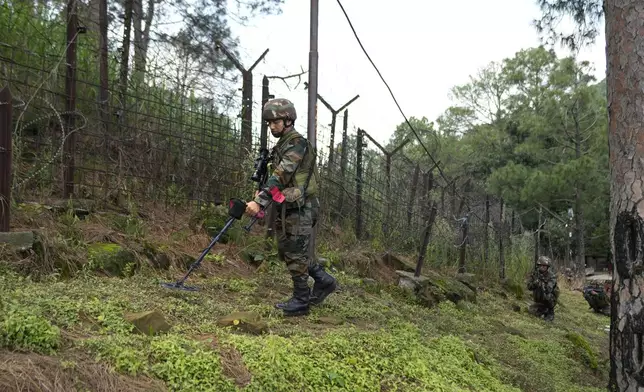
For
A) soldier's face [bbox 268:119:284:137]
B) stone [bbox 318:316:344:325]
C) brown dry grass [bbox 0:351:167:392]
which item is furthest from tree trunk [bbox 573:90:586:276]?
brown dry grass [bbox 0:351:167:392]

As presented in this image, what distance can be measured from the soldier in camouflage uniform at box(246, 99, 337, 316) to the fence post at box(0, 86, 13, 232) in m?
1.83

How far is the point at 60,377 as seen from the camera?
218cm

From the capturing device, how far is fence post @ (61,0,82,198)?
5227 millimetres

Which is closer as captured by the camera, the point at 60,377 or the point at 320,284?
the point at 60,377

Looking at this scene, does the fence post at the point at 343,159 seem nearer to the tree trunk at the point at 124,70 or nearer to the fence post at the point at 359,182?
the fence post at the point at 359,182

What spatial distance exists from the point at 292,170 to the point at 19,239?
2013 mm

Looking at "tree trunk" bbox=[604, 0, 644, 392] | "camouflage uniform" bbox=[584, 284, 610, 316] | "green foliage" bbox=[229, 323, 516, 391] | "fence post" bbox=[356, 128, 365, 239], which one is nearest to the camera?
"green foliage" bbox=[229, 323, 516, 391]

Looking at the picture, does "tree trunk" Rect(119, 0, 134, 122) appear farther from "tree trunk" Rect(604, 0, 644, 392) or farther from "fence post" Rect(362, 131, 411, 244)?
"tree trunk" Rect(604, 0, 644, 392)

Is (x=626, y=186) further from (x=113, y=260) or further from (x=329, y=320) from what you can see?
(x=113, y=260)

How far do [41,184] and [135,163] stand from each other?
103 cm

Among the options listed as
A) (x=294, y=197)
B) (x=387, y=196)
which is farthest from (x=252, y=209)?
(x=387, y=196)

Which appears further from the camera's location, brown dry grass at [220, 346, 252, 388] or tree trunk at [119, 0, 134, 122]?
tree trunk at [119, 0, 134, 122]

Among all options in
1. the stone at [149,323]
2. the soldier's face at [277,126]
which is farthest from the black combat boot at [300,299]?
the stone at [149,323]

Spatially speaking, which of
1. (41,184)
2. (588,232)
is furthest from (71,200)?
(588,232)
